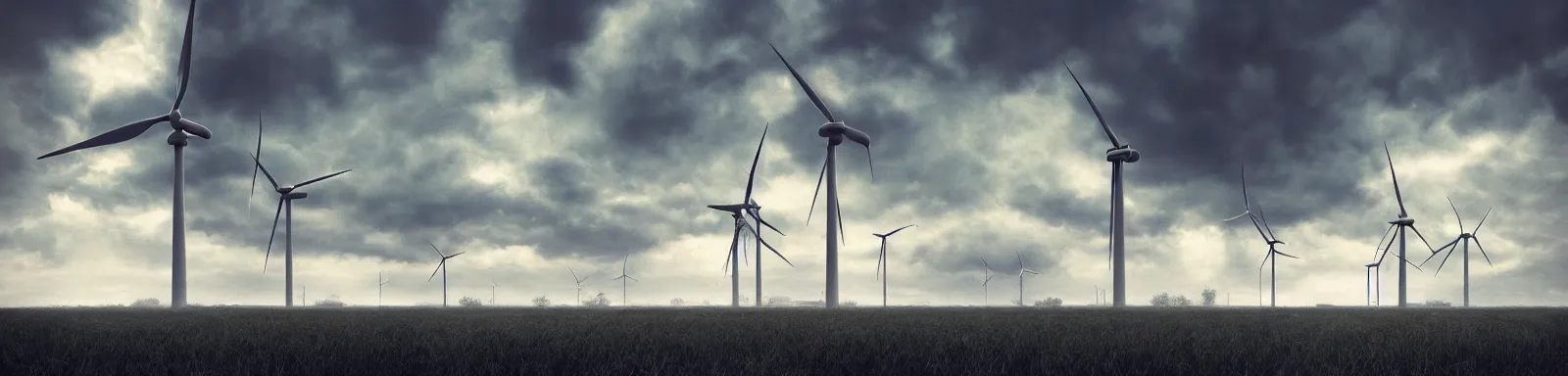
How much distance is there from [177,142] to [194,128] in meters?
3.23

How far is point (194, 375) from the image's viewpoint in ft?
33.1

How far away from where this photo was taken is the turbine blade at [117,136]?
195 ft

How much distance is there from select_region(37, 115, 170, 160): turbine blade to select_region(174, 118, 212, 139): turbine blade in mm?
1489

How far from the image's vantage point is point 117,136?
61.8m

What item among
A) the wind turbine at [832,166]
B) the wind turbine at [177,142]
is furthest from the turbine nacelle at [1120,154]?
the wind turbine at [177,142]

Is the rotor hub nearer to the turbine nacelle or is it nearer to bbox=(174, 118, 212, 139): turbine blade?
bbox=(174, 118, 212, 139): turbine blade

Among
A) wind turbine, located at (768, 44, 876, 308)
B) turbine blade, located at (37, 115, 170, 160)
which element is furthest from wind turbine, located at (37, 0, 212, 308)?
wind turbine, located at (768, 44, 876, 308)

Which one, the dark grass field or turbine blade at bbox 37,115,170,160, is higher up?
turbine blade at bbox 37,115,170,160

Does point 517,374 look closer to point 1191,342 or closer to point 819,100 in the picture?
point 1191,342

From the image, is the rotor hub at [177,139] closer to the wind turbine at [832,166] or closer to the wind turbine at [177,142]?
the wind turbine at [177,142]

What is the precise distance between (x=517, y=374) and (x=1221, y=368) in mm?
8325

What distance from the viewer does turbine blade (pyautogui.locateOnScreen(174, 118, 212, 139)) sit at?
218ft

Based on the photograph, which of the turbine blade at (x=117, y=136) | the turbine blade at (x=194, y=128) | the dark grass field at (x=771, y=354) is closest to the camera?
the dark grass field at (x=771, y=354)

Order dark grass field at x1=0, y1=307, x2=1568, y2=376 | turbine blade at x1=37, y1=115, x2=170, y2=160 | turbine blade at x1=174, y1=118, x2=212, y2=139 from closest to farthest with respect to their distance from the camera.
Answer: dark grass field at x1=0, y1=307, x2=1568, y2=376, turbine blade at x1=37, y1=115, x2=170, y2=160, turbine blade at x1=174, y1=118, x2=212, y2=139
